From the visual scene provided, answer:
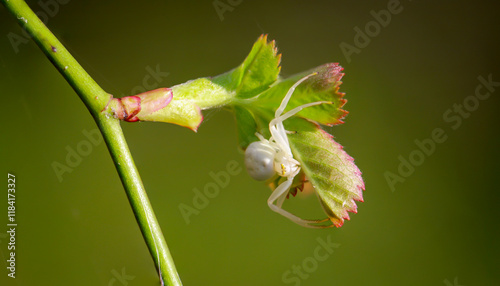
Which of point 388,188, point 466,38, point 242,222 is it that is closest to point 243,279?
point 242,222

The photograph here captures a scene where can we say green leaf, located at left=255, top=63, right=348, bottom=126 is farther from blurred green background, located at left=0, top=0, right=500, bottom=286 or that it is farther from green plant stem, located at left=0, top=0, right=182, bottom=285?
blurred green background, located at left=0, top=0, right=500, bottom=286

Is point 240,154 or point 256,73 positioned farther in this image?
point 240,154

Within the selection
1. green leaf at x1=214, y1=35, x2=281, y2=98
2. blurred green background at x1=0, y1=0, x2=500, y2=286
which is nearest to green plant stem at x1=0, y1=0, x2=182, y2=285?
green leaf at x1=214, y1=35, x2=281, y2=98

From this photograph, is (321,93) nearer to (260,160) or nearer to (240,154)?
(260,160)

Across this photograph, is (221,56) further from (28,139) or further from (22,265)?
(22,265)

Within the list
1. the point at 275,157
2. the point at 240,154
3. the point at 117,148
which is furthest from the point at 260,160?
the point at 240,154

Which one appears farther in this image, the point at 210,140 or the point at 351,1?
the point at 351,1
